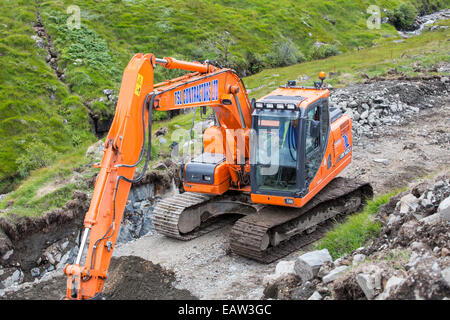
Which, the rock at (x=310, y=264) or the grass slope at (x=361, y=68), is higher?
the rock at (x=310, y=264)

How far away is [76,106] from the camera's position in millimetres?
23359

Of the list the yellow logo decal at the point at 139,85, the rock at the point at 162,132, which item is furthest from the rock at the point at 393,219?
the rock at the point at 162,132

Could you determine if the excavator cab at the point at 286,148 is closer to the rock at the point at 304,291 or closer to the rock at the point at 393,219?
the rock at the point at 393,219

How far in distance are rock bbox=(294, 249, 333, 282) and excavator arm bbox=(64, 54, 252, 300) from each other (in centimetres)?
284

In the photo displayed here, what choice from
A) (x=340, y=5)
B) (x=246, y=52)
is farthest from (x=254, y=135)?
(x=340, y=5)

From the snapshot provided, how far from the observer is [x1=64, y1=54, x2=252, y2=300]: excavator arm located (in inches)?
259

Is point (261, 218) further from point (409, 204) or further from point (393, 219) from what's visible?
point (409, 204)

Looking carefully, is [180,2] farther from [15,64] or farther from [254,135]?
[254,135]

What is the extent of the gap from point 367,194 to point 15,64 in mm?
19850

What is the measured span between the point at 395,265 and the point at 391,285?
0.55m

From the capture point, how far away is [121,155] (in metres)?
7.27

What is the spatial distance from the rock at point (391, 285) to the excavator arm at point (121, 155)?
3722 millimetres

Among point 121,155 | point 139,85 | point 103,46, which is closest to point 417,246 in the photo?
point 121,155

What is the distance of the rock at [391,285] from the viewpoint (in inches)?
218
